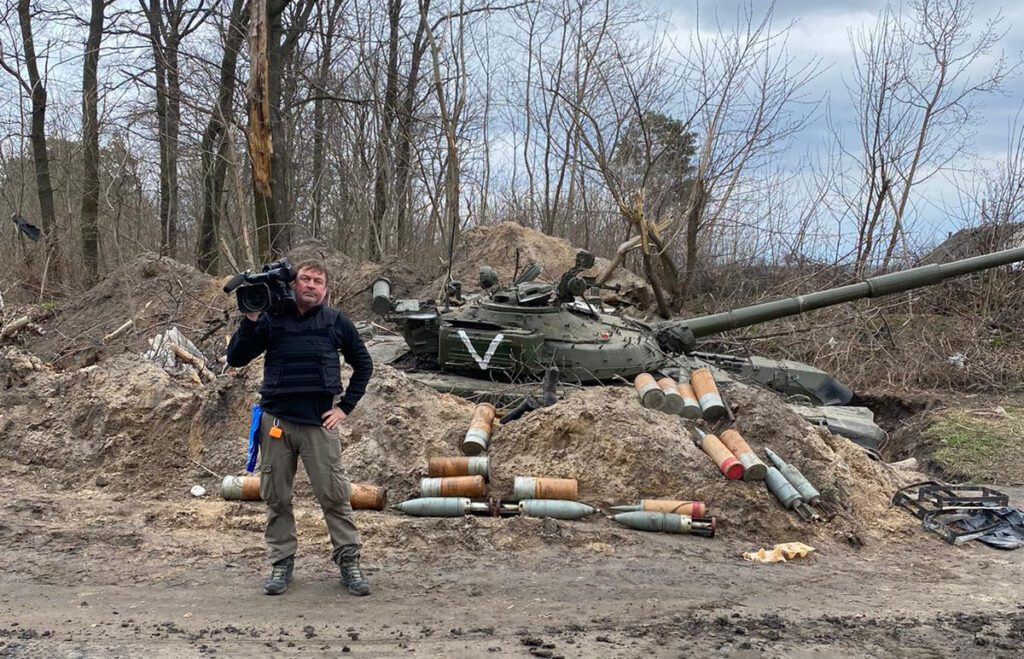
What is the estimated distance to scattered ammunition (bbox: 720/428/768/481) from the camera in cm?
675

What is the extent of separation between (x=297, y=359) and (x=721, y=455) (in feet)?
11.8

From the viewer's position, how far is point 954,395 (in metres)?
12.9

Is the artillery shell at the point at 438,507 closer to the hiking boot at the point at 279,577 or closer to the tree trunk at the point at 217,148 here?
the hiking boot at the point at 279,577

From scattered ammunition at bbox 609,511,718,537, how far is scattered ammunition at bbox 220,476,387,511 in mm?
1874

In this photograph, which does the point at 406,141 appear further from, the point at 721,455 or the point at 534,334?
the point at 721,455

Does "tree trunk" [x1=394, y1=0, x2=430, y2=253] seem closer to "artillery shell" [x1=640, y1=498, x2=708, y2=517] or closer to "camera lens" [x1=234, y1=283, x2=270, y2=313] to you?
"artillery shell" [x1=640, y1=498, x2=708, y2=517]

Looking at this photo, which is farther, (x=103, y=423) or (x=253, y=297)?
(x=103, y=423)

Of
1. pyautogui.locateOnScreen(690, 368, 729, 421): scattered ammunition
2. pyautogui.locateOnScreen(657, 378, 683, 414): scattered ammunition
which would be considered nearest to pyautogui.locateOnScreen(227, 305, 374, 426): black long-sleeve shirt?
pyautogui.locateOnScreen(657, 378, 683, 414): scattered ammunition

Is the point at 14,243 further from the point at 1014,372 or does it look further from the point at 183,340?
the point at 1014,372

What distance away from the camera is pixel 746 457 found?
686 cm

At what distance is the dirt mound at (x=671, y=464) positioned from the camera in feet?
21.8

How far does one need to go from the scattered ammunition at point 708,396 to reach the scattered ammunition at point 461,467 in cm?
223

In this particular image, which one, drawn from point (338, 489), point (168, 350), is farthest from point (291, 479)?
point (168, 350)

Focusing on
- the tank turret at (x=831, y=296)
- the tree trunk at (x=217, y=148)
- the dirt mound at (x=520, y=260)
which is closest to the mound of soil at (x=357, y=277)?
the dirt mound at (x=520, y=260)
